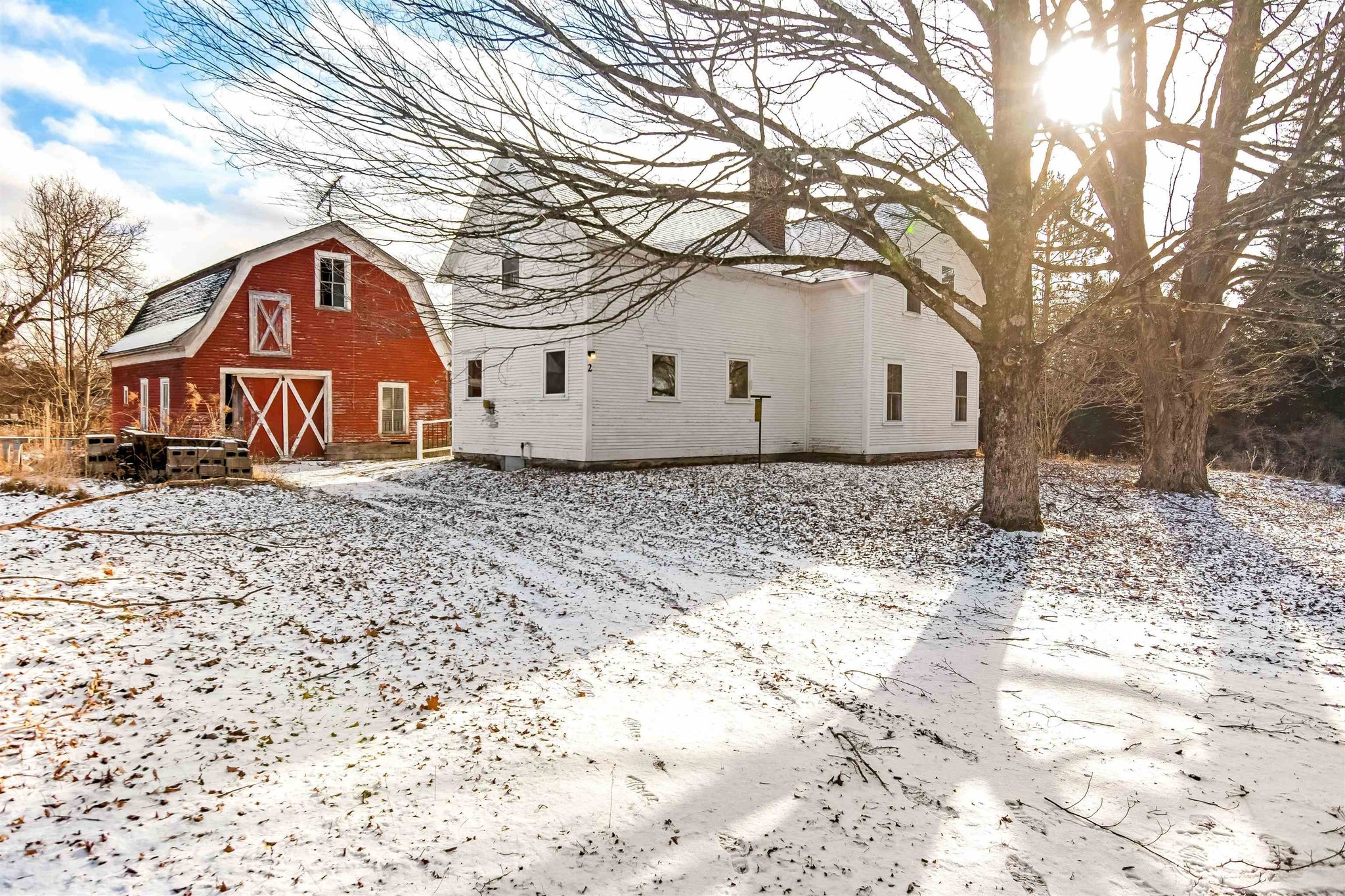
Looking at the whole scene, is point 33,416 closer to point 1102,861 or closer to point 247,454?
point 247,454

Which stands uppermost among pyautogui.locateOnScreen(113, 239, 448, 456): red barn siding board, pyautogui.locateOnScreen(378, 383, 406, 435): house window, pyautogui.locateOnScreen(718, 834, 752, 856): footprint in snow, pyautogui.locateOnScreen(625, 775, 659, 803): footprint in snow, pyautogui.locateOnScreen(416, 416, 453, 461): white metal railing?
pyautogui.locateOnScreen(113, 239, 448, 456): red barn siding board

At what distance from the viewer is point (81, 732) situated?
2.96 m

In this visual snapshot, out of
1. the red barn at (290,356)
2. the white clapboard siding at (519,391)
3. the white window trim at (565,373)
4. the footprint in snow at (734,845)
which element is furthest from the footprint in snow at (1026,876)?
the red barn at (290,356)

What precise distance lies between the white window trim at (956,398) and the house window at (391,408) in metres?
16.3

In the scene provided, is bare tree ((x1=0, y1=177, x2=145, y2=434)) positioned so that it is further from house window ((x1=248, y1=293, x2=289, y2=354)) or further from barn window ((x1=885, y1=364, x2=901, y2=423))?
barn window ((x1=885, y1=364, x2=901, y2=423))

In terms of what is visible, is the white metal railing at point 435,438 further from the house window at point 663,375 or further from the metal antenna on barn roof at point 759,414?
the metal antenna on barn roof at point 759,414

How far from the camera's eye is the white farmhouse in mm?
14898

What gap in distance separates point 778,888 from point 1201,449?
13991mm

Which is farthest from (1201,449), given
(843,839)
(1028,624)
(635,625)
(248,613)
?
(248,613)

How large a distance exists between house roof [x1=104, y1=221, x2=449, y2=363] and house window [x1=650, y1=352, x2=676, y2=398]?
530cm

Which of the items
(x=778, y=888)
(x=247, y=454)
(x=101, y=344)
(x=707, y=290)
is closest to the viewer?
(x=778, y=888)

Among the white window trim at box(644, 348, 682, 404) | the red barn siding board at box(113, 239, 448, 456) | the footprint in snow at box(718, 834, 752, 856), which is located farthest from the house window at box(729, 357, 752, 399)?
the footprint in snow at box(718, 834, 752, 856)

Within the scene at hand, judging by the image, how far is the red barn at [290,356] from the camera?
677 inches

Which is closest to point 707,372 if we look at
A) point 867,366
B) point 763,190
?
point 867,366
